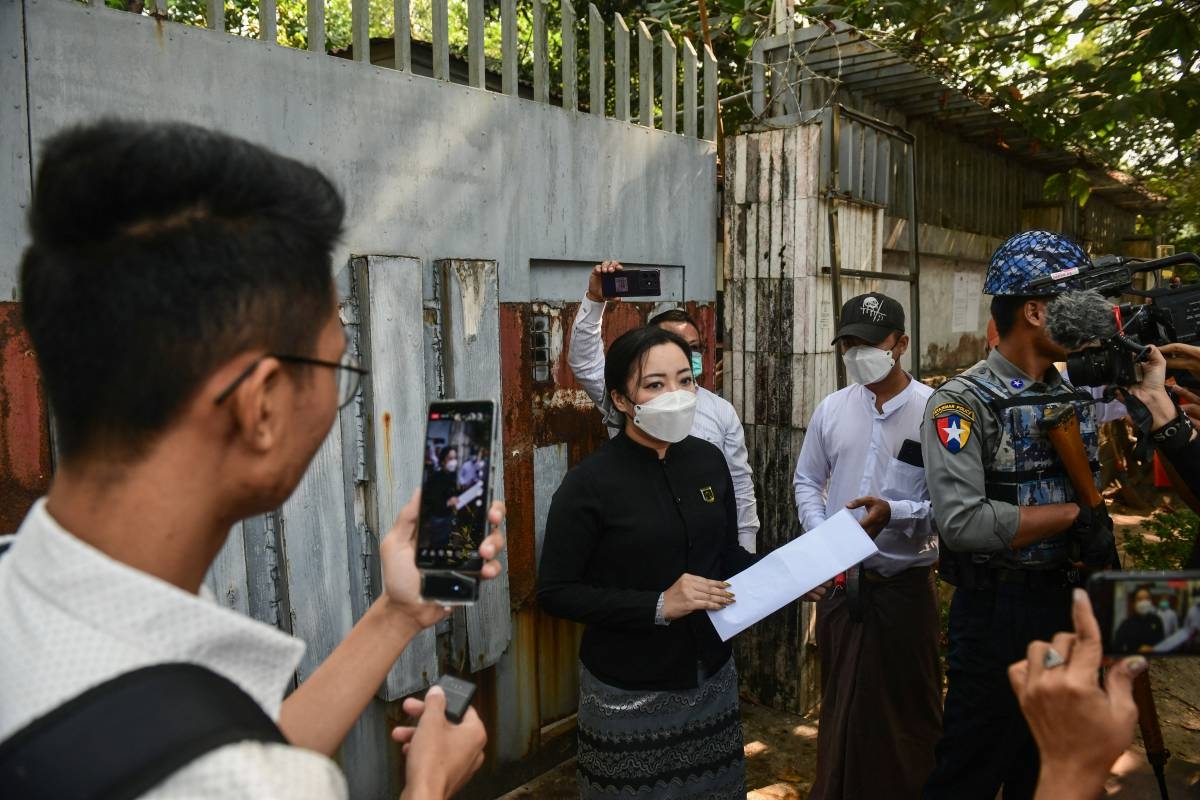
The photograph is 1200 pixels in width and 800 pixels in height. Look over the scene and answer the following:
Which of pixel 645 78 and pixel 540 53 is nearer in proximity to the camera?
pixel 540 53

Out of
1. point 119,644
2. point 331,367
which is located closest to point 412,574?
point 331,367

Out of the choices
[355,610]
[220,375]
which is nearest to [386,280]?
[355,610]

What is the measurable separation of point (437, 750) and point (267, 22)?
234 centimetres

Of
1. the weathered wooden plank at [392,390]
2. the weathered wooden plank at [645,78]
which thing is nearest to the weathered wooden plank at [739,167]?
the weathered wooden plank at [645,78]

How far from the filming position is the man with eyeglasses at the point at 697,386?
11.9 feet

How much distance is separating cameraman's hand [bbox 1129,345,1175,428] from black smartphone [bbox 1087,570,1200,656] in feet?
4.48

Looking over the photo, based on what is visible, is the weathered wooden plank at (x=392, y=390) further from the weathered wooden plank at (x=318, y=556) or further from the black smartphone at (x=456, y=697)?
the black smartphone at (x=456, y=697)

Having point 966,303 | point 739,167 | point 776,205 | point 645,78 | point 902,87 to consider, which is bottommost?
point 966,303

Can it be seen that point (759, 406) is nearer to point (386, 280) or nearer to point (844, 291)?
point (844, 291)

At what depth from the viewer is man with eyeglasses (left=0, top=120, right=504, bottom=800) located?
2.60ft

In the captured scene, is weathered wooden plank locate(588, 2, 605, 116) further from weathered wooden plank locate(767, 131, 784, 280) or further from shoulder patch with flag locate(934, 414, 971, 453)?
shoulder patch with flag locate(934, 414, 971, 453)

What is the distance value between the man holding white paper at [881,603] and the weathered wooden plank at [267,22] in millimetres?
2487

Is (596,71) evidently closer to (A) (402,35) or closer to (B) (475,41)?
(B) (475,41)

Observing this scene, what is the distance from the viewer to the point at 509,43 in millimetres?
3330
